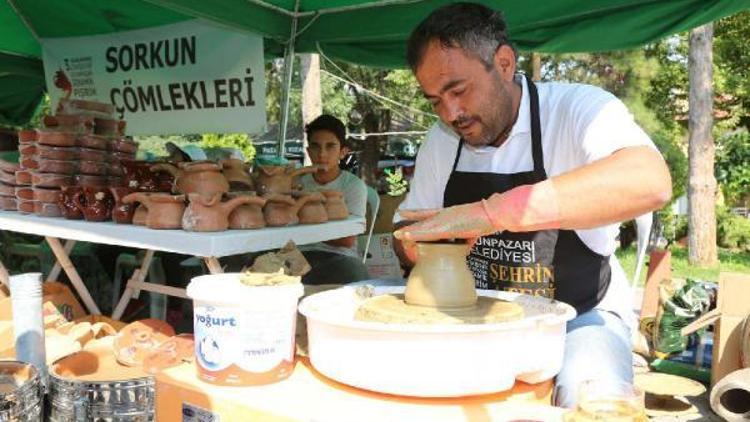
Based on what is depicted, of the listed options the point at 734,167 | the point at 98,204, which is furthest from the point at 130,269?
the point at 734,167

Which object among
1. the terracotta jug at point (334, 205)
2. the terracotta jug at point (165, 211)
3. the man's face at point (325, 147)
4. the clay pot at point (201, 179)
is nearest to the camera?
the terracotta jug at point (165, 211)

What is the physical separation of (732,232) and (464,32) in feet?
34.5

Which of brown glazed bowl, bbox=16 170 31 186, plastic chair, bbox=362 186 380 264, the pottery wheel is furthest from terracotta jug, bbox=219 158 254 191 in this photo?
plastic chair, bbox=362 186 380 264

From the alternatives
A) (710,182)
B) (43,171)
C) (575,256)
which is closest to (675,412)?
(575,256)

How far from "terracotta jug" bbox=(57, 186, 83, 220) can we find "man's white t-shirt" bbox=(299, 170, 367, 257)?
1.13 meters

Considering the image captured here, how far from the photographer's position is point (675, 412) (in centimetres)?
359

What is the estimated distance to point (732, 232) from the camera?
10.5 m

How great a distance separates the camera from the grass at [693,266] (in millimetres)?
7823

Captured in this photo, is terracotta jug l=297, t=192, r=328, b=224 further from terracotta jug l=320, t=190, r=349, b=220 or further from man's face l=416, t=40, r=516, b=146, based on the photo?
man's face l=416, t=40, r=516, b=146

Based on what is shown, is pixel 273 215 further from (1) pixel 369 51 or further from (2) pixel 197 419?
(1) pixel 369 51

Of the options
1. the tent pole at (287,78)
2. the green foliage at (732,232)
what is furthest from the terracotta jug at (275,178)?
the green foliage at (732,232)

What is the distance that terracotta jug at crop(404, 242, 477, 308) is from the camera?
1.40 m

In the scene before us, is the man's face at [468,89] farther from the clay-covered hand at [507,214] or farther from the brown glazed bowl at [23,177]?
the brown glazed bowl at [23,177]

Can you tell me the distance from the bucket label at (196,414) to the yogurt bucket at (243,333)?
7 centimetres
